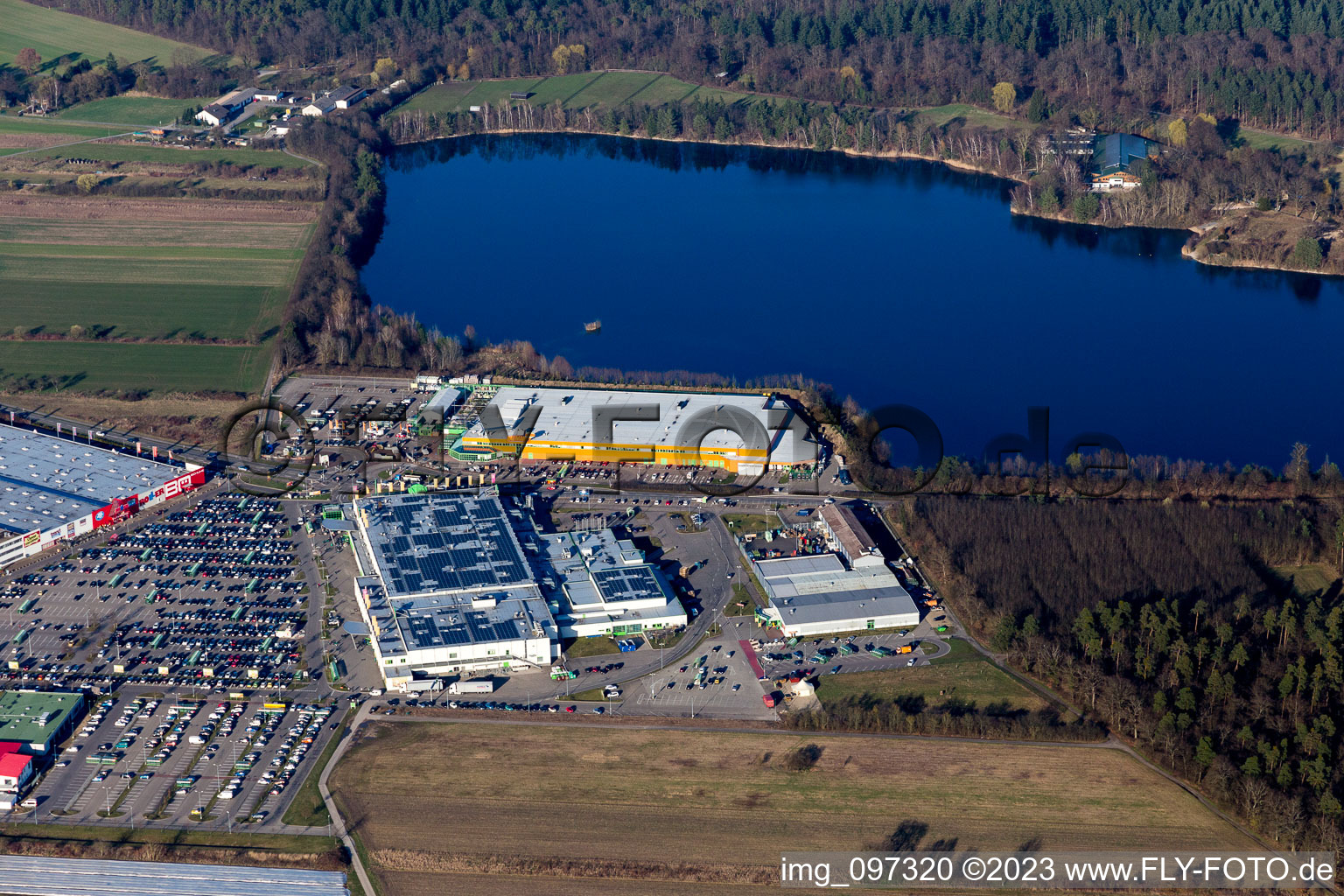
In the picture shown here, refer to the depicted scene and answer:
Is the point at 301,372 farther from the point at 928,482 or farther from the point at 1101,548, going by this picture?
the point at 1101,548

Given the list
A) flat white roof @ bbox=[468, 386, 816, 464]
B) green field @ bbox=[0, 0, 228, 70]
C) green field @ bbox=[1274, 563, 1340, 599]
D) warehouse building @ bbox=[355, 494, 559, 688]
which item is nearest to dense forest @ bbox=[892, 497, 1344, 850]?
green field @ bbox=[1274, 563, 1340, 599]

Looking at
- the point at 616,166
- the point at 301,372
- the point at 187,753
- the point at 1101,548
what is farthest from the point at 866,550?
the point at 616,166

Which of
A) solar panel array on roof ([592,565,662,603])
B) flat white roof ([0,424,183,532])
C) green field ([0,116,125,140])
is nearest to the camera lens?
solar panel array on roof ([592,565,662,603])

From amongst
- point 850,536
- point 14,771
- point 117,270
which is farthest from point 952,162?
point 14,771

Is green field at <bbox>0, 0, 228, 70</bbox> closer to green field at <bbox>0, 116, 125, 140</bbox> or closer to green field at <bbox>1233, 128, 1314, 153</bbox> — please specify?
green field at <bbox>0, 116, 125, 140</bbox>

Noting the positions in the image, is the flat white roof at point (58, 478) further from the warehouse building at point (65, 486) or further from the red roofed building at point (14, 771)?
the red roofed building at point (14, 771)

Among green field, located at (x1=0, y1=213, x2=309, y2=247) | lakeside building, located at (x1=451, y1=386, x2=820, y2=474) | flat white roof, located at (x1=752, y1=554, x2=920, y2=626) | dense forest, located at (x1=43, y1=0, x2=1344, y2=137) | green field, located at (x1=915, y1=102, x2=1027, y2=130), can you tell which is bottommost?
flat white roof, located at (x1=752, y1=554, x2=920, y2=626)
